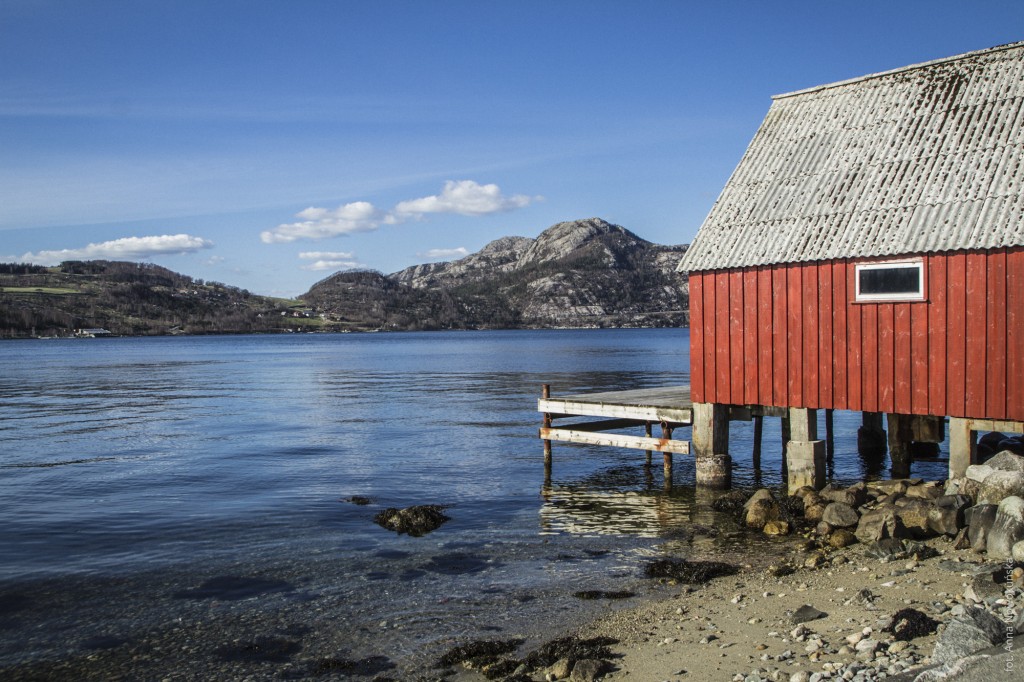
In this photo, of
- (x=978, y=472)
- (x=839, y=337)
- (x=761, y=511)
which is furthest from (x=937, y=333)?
(x=761, y=511)

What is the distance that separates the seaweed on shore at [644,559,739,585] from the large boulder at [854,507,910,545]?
7.69 ft

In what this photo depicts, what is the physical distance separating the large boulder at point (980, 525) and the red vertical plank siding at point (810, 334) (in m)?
4.51

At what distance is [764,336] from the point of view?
59.4 ft

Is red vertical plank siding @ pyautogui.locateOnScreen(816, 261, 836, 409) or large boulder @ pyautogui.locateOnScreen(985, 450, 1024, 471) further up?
red vertical plank siding @ pyautogui.locateOnScreen(816, 261, 836, 409)

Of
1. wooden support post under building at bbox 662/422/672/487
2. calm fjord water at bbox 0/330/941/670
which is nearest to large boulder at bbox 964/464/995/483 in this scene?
calm fjord water at bbox 0/330/941/670

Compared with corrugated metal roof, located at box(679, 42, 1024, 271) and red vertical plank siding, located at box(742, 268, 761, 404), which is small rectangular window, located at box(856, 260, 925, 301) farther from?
red vertical plank siding, located at box(742, 268, 761, 404)

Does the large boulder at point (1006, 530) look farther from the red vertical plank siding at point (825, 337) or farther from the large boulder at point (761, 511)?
the red vertical plank siding at point (825, 337)

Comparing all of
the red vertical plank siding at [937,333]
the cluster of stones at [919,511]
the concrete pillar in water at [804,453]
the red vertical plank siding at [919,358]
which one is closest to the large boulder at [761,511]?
the cluster of stones at [919,511]

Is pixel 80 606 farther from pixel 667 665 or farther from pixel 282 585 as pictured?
pixel 667 665

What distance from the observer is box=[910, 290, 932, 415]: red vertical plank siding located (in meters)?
15.7

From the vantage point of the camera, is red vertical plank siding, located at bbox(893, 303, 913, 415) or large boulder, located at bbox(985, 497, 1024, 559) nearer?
large boulder, located at bbox(985, 497, 1024, 559)

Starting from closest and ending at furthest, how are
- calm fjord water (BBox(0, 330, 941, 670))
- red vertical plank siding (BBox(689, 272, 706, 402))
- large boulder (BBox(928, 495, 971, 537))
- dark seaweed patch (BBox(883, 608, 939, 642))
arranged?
dark seaweed patch (BBox(883, 608, 939, 642))
calm fjord water (BBox(0, 330, 941, 670))
large boulder (BBox(928, 495, 971, 537))
red vertical plank siding (BBox(689, 272, 706, 402))

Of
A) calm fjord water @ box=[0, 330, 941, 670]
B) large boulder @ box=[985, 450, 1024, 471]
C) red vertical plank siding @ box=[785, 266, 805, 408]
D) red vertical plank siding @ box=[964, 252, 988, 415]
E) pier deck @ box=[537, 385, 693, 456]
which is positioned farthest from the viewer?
pier deck @ box=[537, 385, 693, 456]

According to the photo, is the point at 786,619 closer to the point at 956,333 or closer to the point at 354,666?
the point at 354,666
